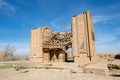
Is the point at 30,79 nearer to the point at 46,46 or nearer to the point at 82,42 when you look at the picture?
the point at 82,42

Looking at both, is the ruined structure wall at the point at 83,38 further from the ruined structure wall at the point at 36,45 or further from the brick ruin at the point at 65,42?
the ruined structure wall at the point at 36,45

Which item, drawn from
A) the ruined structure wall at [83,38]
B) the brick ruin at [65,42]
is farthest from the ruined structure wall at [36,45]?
the ruined structure wall at [83,38]

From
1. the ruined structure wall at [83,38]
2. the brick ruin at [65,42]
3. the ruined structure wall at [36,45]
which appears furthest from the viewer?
the ruined structure wall at [36,45]

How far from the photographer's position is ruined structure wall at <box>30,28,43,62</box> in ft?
103

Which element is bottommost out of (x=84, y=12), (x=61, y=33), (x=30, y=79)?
(x=30, y=79)

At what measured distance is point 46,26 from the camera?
34031 mm

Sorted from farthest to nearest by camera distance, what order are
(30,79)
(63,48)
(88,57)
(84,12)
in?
(63,48) → (84,12) → (88,57) → (30,79)

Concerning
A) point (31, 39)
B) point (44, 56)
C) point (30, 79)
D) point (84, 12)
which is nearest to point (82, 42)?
point (84, 12)

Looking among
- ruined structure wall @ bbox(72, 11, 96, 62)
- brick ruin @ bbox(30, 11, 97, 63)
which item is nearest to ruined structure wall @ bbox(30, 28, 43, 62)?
brick ruin @ bbox(30, 11, 97, 63)

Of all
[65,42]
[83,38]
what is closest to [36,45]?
[65,42]

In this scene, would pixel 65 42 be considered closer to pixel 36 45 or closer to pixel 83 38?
pixel 83 38

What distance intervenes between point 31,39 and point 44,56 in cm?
615

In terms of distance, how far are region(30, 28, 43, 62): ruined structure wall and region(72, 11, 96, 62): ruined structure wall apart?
30.9 feet

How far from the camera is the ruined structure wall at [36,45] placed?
103ft
